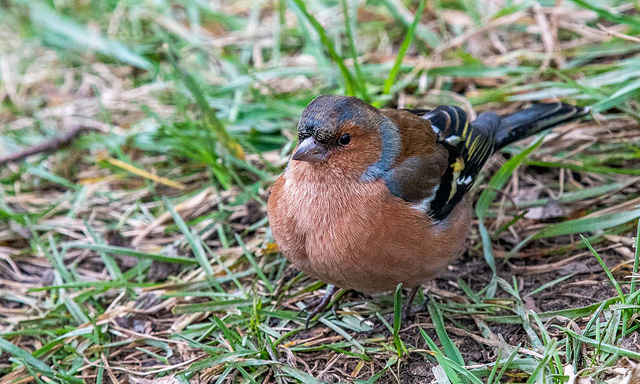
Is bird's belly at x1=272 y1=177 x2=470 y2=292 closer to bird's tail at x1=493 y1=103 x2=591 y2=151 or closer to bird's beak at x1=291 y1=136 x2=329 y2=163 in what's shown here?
bird's beak at x1=291 y1=136 x2=329 y2=163

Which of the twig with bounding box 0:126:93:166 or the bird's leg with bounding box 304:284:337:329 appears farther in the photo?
the twig with bounding box 0:126:93:166

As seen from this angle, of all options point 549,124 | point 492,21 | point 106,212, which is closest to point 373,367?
point 549,124

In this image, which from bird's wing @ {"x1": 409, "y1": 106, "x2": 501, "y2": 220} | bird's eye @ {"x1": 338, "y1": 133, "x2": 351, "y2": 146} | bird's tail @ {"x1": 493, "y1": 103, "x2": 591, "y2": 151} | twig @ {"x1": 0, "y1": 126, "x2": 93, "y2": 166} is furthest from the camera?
twig @ {"x1": 0, "y1": 126, "x2": 93, "y2": 166}

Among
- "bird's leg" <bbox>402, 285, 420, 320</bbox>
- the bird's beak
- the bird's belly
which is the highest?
the bird's beak

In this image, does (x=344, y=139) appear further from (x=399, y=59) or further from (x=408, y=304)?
(x=399, y=59)

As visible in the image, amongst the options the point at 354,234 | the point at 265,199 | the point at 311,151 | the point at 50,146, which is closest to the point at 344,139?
the point at 311,151

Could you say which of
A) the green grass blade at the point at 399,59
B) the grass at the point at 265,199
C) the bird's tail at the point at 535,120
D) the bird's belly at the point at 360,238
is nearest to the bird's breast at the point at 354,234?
the bird's belly at the point at 360,238

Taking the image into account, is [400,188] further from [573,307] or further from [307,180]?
[573,307]

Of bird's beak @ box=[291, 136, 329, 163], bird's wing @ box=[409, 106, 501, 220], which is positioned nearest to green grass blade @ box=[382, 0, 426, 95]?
bird's wing @ box=[409, 106, 501, 220]
